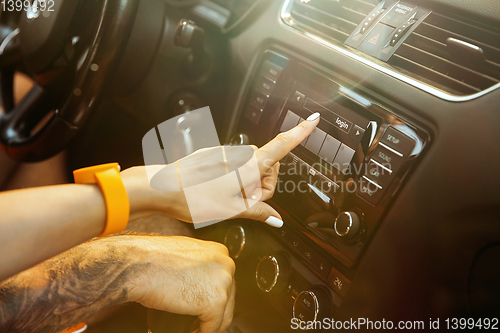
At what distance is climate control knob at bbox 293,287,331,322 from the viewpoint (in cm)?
66

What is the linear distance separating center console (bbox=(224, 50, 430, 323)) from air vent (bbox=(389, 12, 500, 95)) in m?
0.09

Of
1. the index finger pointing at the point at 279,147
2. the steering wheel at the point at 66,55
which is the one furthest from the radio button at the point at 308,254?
the steering wheel at the point at 66,55

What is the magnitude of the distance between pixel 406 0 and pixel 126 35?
63cm

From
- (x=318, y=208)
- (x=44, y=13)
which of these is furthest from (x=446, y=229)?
(x=44, y=13)

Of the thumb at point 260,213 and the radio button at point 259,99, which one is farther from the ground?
the radio button at point 259,99

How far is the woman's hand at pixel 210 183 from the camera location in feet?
1.84

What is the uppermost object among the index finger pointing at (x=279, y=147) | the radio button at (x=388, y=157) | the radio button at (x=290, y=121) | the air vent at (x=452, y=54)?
the air vent at (x=452, y=54)

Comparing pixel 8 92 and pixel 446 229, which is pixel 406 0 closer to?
pixel 446 229

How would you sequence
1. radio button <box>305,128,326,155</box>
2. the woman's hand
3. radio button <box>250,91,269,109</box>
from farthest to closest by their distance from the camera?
radio button <box>250,91,269,109</box>, radio button <box>305,128,326,155</box>, the woman's hand

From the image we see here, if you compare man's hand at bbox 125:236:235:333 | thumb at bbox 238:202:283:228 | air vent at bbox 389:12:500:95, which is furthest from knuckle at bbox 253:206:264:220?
air vent at bbox 389:12:500:95

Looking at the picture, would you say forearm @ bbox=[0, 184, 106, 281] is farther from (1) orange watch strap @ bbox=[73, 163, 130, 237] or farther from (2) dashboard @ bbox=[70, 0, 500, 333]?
(2) dashboard @ bbox=[70, 0, 500, 333]

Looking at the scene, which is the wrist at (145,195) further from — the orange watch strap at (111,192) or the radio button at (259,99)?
the radio button at (259,99)

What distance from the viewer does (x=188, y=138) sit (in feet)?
3.31

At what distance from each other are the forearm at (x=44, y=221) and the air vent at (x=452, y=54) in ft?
1.83
